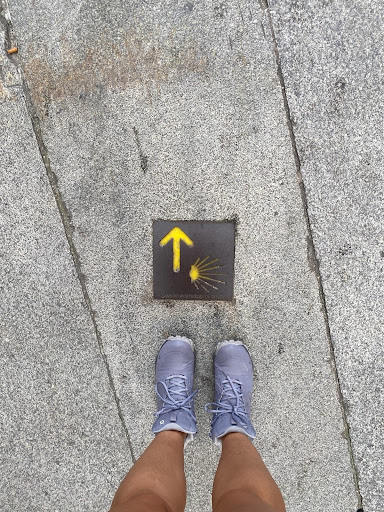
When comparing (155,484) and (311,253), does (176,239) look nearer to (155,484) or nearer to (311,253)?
(311,253)

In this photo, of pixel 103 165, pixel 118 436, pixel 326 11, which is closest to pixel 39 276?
pixel 103 165

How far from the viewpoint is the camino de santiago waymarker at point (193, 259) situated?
6.08 feet

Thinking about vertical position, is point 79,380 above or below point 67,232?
below

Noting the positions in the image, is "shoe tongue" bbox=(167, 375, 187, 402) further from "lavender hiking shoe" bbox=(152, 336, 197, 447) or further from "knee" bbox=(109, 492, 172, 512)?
"knee" bbox=(109, 492, 172, 512)

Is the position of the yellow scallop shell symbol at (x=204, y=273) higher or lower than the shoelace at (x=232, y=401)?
higher

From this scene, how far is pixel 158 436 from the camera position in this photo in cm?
176

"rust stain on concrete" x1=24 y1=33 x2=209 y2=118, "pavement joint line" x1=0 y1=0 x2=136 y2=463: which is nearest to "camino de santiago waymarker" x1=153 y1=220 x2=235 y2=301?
"pavement joint line" x1=0 y1=0 x2=136 y2=463

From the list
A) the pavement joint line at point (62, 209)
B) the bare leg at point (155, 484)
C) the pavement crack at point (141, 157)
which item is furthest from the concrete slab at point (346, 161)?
the pavement joint line at point (62, 209)

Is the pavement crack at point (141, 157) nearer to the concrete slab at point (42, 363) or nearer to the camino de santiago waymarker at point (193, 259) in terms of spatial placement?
the camino de santiago waymarker at point (193, 259)

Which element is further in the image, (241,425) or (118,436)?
(118,436)

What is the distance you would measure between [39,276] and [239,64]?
1.51 meters

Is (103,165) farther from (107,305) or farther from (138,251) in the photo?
(107,305)

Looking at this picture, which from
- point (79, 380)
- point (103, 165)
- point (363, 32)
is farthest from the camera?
point (79, 380)

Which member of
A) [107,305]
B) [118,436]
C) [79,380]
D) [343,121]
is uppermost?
[343,121]
